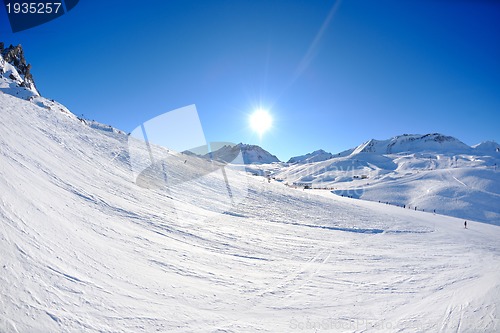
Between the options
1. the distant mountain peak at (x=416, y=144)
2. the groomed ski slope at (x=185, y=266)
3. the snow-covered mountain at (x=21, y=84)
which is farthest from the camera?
the distant mountain peak at (x=416, y=144)

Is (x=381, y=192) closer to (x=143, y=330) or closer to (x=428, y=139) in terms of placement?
(x=143, y=330)

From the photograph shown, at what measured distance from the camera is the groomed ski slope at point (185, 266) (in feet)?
18.2

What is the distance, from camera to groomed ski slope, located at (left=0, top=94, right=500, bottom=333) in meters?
5.55

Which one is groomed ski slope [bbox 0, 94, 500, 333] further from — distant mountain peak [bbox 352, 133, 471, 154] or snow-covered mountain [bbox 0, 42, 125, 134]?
distant mountain peak [bbox 352, 133, 471, 154]

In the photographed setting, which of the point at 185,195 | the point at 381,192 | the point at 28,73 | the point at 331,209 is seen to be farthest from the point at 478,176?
the point at 28,73

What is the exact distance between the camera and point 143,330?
5.27 metres

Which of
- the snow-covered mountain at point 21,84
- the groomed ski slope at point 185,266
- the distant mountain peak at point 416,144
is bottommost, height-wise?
the groomed ski slope at point 185,266

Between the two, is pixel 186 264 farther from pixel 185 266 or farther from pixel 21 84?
pixel 21 84

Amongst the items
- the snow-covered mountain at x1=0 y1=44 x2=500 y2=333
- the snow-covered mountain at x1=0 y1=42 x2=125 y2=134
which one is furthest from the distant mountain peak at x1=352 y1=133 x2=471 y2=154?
the snow-covered mountain at x1=0 y1=44 x2=500 y2=333

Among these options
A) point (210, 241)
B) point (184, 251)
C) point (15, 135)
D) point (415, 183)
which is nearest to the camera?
point (184, 251)

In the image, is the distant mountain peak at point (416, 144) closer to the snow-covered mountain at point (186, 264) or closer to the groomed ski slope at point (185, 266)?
the snow-covered mountain at point (186, 264)

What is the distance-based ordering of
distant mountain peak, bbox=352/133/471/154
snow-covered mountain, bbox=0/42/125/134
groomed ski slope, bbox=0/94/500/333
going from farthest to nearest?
distant mountain peak, bbox=352/133/471/154, snow-covered mountain, bbox=0/42/125/134, groomed ski slope, bbox=0/94/500/333

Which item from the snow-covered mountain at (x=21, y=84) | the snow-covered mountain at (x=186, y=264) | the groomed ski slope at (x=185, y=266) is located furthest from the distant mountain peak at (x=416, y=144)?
the groomed ski slope at (x=185, y=266)

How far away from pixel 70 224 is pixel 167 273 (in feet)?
12.0
